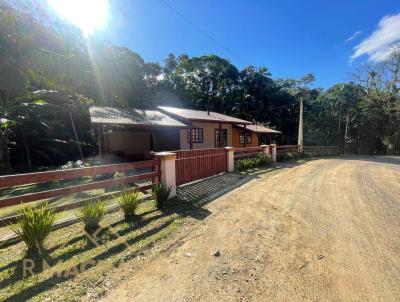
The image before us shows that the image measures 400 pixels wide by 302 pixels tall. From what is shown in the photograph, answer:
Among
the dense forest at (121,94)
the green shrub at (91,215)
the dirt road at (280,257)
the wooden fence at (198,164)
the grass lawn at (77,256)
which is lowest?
the dirt road at (280,257)

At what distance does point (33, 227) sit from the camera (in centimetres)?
346

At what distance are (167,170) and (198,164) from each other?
8.62ft

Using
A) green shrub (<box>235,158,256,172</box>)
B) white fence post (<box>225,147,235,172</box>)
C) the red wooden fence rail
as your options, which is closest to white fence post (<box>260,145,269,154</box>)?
green shrub (<box>235,158,256,172</box>)

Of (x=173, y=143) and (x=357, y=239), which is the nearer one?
(x=357, y=239)

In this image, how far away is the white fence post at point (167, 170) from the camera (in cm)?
615

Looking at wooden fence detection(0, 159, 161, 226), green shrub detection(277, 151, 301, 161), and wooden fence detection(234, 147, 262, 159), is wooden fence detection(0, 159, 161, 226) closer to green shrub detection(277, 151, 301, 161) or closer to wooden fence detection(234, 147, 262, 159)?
wooden fence detection(234, 147, 262, 159)

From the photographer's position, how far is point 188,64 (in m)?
35.9

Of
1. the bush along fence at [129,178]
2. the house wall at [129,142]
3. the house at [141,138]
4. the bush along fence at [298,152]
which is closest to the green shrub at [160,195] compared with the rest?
the bush along fence at [129,178]

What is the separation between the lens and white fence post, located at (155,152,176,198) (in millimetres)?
6148

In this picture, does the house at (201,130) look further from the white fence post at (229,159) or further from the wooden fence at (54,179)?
the wooden fence at (54,179)

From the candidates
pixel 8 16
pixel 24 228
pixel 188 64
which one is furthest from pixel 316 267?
pixel 188 64

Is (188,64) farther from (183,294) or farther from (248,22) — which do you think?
(183,294)

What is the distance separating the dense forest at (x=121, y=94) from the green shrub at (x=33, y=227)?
10.8 metres

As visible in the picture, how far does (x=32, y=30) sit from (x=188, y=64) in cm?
2536
